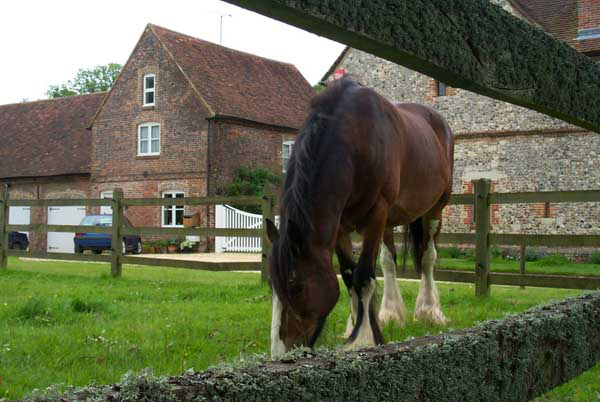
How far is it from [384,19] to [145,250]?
2694cm

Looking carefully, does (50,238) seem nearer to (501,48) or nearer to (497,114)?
(497,114)

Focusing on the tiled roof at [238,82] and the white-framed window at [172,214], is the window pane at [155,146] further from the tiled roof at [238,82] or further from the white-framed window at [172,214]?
the tiled roof at [238,82]

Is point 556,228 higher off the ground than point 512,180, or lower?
lower

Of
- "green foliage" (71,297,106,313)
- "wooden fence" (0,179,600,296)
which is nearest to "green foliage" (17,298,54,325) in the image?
"green foliage" (71,297,106,313)

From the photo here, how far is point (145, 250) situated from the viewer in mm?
27703

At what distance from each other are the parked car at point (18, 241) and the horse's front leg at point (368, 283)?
2736cm

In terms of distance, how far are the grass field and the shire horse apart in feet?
0.99

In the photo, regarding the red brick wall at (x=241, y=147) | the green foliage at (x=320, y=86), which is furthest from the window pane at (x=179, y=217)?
the green foliage at (x=320, y=86)

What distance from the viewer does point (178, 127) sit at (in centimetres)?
2898

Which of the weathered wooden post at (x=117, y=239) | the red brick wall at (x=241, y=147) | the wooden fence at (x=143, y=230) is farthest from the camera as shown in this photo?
the red brick wall at (x=241, y=147)

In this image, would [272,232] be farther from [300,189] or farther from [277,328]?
[277,328]

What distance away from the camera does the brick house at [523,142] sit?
2162 cm

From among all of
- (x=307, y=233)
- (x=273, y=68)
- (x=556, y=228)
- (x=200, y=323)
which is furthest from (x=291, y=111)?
(x=307, y=233)

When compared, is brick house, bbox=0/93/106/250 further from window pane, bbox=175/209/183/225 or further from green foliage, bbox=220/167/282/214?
green foliage, bbox=220/167/282/214
